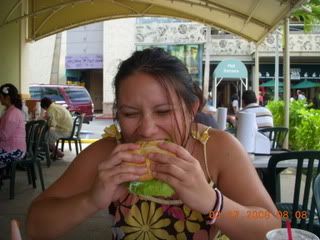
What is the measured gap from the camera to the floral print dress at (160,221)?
5.02 feet

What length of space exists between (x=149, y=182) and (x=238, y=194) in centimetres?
37

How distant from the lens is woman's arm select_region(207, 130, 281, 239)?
132 centimetres

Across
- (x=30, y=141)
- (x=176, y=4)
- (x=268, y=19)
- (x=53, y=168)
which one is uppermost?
(x=176, y=4)

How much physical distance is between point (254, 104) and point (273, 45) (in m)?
16.5

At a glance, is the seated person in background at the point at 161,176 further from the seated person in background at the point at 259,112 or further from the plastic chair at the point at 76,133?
the plastic chair at the point at 76,133

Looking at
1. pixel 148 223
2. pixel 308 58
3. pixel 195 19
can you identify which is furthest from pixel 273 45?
pixel 148 223

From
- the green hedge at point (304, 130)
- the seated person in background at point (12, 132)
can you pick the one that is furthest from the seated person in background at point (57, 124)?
the green hedge at point (304, 130)

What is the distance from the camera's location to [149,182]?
1274 mm

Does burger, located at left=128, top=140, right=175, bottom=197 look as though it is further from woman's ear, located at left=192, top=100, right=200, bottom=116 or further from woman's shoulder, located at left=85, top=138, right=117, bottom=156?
woman's shoulder, located at left=85, top=138, right=117, bottom=156

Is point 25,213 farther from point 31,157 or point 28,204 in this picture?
point 31,157

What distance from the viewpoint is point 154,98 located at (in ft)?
4.52

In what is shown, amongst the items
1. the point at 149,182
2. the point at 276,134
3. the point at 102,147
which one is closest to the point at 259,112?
the point at 276,134

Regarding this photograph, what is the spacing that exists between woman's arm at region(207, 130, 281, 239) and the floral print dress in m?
0.15

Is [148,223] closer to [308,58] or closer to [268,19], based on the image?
[268,19]
